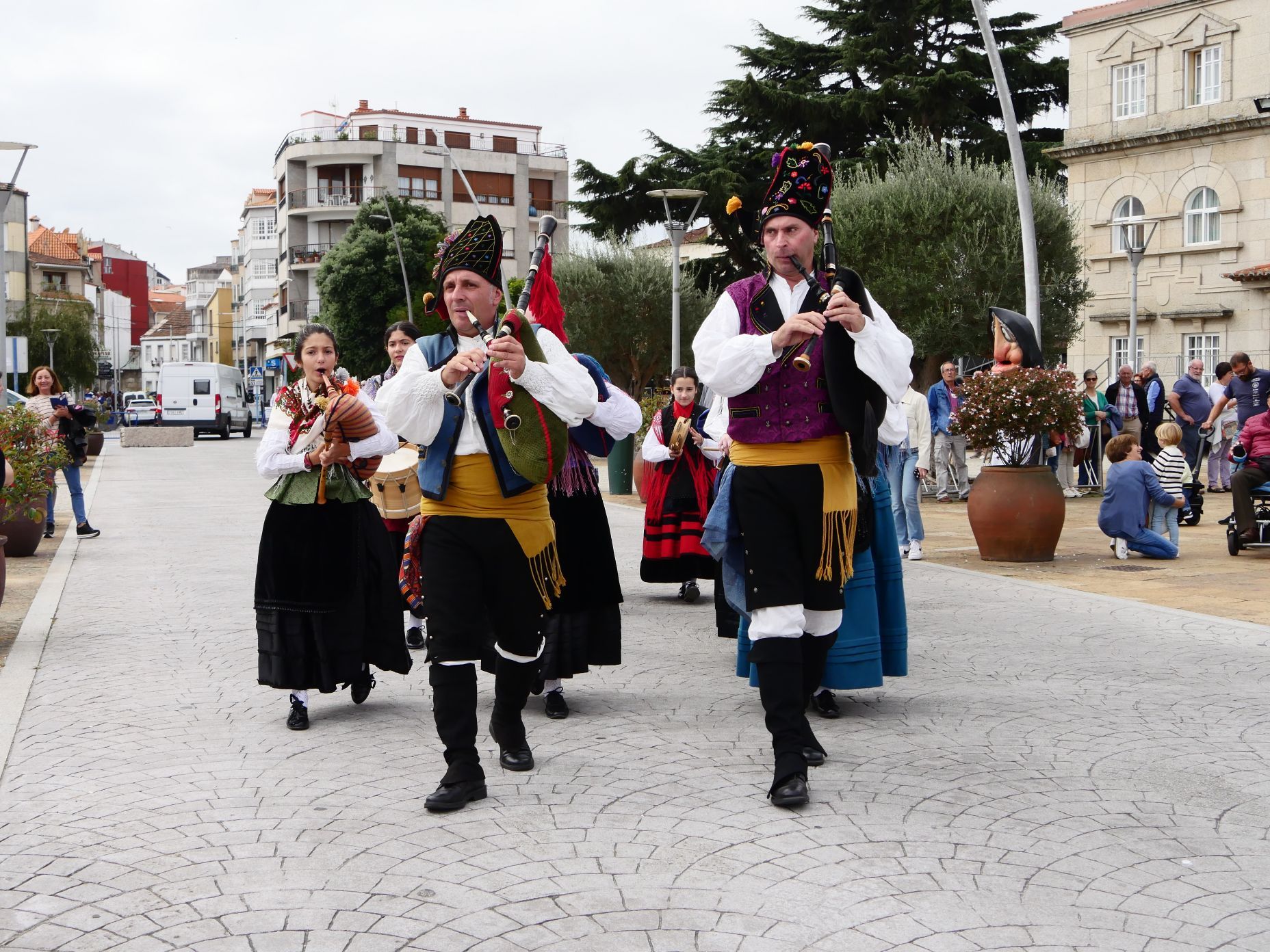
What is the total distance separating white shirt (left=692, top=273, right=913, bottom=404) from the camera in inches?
190

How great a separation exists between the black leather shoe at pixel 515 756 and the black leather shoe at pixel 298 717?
3.86ft

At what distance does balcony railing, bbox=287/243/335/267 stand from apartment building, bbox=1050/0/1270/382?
50853 millimetres

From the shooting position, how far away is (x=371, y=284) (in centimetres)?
5703

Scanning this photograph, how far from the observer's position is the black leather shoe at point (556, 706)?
6336 millimetres

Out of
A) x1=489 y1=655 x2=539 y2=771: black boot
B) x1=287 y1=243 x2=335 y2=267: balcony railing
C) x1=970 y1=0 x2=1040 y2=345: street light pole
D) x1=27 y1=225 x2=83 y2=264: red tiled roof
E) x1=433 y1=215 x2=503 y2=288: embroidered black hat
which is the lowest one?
x1=489 y1=655 x2=539 y2=771: black boot

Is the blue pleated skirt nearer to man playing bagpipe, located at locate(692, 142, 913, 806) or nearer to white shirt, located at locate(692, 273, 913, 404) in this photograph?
man playing bagpipe, located at locate(692, 142, 913, 806)

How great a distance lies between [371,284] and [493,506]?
176 feet

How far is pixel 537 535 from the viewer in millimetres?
5070

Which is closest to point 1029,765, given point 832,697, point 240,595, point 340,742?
point 832,697

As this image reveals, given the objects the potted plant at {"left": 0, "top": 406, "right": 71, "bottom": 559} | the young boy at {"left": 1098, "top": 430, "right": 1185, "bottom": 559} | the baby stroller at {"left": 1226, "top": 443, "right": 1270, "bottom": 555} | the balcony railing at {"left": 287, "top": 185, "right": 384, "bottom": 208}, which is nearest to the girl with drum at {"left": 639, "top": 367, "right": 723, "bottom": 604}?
the young boy at {"left": 1098, "top": 430, "right": 1185, "bottom": 559}

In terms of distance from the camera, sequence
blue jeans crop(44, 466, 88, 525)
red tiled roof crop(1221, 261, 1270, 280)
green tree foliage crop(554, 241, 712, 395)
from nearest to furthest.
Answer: blue jeans crop(44, 466, 88, 525), red tiled roof crop(1221, 261, 1270, 280), green tree foliage crop(554, 241, 712, 395)

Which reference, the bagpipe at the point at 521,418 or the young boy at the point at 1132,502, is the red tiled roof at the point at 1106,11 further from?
the bagpipe at the point at 521,418

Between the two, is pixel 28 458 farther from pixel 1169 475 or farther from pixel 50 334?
pixel 50 334

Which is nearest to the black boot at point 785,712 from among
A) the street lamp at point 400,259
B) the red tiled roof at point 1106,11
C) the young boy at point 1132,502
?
the young boy at point 1132,502
